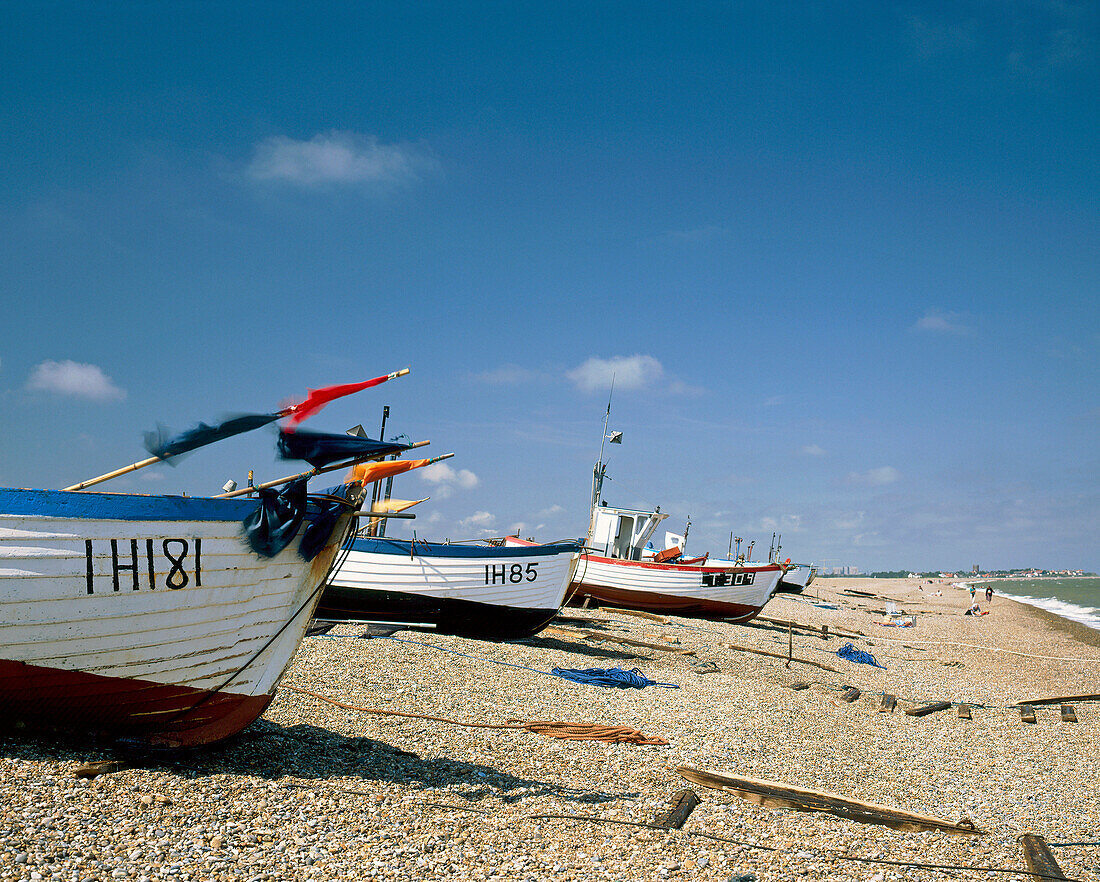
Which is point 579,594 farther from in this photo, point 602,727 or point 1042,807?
point 1042,807

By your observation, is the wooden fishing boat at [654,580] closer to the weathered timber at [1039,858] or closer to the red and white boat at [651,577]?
the red and white boat at [651,577]

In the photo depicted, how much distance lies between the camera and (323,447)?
6582mm

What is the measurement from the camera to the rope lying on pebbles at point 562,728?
26.7 feet

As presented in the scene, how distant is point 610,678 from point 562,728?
323 centimetres

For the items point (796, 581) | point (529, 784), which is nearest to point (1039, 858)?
point (529, 784)

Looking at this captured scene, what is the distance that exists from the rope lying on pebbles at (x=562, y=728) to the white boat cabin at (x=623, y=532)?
57.0 feet

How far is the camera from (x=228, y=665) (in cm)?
629

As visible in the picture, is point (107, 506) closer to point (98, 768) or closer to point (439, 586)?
point (98, 768)

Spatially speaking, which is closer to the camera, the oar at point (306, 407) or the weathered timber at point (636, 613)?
the oar at point (306, 407)

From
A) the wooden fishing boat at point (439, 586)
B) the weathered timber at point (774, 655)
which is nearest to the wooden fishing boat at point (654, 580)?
the weathered timber at point (774, 655)

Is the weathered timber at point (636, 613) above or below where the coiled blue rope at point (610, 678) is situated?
below

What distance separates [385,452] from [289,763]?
281 centimetres

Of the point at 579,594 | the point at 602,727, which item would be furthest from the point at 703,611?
the point at 602,727

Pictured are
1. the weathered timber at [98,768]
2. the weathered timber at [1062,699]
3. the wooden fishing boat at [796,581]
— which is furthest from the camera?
the wooden fishing boat at [796,581]
